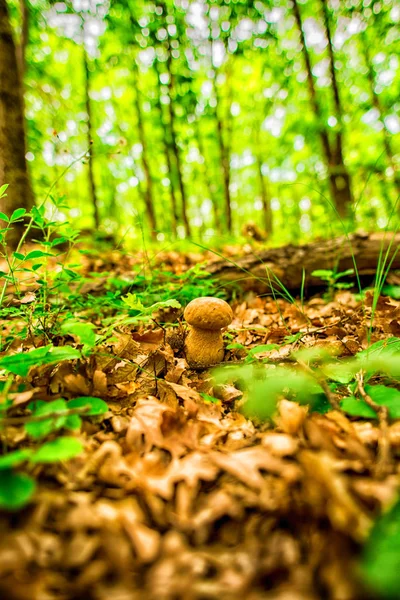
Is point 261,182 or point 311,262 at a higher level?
point 261,182

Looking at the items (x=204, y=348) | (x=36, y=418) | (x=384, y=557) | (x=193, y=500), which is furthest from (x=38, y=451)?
(x=204, y=348)

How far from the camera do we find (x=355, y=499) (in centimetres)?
90

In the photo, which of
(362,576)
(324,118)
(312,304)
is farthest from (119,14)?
(362,576)

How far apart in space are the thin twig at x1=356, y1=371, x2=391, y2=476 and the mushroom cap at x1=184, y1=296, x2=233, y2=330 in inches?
34.4

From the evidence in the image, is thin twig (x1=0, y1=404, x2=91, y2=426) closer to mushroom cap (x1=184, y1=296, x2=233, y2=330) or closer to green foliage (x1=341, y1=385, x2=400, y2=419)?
mushroom cap (x1=184, y1=296, x2=233, y2=330)

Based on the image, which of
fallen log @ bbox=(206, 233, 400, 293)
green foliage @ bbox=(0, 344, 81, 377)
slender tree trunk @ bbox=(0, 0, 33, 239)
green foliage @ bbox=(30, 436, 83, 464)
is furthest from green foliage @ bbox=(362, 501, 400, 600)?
slender tree trunk @ bbox=(0, 0, 33, 239)

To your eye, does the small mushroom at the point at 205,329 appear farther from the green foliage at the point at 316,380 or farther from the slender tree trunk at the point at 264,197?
the slender tree trunk at the point at 264,197

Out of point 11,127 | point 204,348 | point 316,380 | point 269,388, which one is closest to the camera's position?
point 269,388

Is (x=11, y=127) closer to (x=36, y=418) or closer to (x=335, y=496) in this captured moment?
(x=36, y=418)

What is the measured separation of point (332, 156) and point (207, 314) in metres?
6.14

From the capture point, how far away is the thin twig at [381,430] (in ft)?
3.39

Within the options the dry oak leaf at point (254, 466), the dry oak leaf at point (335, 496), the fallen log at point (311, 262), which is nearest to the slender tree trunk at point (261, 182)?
the fallen log at point (311, 262)

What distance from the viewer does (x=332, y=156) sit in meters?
6.52

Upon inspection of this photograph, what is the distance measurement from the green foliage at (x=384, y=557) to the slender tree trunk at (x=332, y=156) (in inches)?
257
